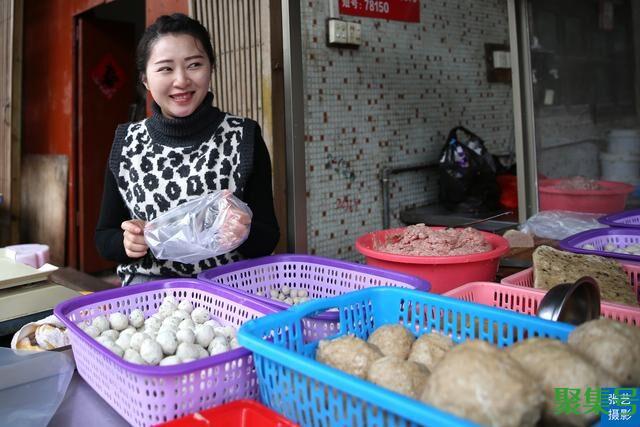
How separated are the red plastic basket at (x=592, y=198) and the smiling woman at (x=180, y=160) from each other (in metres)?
1.97

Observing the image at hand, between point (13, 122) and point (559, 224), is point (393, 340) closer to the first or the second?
point (559, 224)

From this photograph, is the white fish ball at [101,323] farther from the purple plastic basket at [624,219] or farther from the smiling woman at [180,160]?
the purple plastic basket at [624,219]

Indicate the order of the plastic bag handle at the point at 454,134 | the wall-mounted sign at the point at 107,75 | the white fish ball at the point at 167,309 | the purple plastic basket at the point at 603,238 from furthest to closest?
→ the wall-mounted sign at the point at 107,75
the plastic bag handle at the point at 454,134
the purple plastic basket at the point at 603,238
the white fish ball at the point at 167,309

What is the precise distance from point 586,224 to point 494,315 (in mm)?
2010

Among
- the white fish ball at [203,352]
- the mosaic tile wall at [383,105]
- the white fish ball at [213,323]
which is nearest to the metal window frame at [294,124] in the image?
the mosaic tile wall at [383,105]

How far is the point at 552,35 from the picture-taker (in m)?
3.36

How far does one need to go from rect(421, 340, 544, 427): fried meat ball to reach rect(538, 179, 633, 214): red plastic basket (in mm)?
2596

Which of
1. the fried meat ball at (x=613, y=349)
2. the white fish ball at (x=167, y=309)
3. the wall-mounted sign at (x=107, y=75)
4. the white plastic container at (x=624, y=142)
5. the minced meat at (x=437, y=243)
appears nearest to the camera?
the fried meat ball at (x=613, y=349)

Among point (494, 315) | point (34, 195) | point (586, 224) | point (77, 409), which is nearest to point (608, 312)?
point (494, 315)

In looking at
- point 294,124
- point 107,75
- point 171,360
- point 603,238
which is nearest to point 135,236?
point 171,360

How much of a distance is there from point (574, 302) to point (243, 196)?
3.90 feet

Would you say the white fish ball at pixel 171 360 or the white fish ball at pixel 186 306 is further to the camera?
the white fish ball at pixel 186 306

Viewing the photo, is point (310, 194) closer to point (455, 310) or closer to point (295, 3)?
point (295, 3)

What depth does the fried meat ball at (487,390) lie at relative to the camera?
2.39 ft
